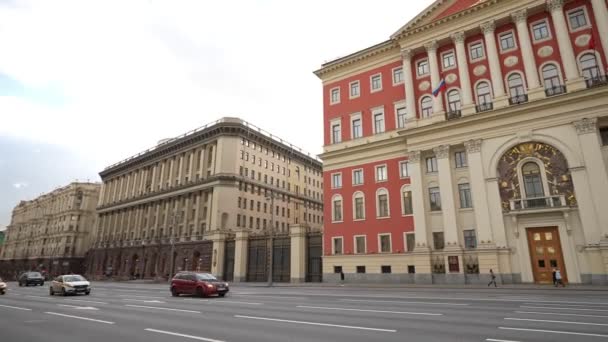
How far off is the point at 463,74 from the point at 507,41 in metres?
4.94

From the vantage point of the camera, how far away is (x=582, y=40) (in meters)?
29.6

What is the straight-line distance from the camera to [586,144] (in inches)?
1072

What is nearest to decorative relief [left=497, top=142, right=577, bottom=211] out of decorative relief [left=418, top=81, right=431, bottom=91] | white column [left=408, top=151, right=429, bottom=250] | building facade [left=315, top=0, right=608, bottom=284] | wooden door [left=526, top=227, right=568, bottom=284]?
building facade [left=315, top=0, right=608, bottom=284]

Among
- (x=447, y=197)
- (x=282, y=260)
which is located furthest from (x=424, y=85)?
(x=282, y=260)

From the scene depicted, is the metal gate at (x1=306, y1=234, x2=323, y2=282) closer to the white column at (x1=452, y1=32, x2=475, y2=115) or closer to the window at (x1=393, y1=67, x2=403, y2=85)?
the window at (x1=393, y1=67, x2=403, y2=85)

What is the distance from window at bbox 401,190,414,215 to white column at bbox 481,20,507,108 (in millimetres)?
11492

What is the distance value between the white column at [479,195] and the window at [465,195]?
81 cm

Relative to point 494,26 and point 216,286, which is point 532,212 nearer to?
point 494,26

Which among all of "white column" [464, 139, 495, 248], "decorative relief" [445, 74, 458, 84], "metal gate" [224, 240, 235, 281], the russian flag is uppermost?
"decorative relief" [445, 74, 458, 84]

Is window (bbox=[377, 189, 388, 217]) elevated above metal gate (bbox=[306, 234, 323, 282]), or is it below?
above

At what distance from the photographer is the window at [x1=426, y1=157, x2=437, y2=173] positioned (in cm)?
3462

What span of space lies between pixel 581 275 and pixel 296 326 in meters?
26.7

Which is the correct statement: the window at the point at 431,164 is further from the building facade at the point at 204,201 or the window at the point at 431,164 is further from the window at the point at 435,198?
the building facade at the point at 204,201

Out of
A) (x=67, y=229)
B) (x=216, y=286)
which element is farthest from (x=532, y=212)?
(x=67, y=229)
